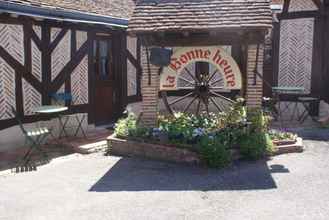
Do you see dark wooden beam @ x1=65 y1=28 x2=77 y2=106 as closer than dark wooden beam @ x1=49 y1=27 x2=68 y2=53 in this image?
No

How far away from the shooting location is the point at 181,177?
6.58 m

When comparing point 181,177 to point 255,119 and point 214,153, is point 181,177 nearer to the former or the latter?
point 214,153

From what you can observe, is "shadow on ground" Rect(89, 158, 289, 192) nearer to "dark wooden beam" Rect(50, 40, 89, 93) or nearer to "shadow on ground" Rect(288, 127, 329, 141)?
"shadow on ground" Rect(288, 127, 329, 141)

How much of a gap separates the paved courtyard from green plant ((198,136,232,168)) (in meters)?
0.22

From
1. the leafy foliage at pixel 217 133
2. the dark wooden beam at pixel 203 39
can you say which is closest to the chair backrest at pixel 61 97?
the leafy foliage at pixel 217 133

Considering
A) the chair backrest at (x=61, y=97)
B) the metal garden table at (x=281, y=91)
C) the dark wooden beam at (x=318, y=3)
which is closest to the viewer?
the chair backrest at (x=61, y=97)

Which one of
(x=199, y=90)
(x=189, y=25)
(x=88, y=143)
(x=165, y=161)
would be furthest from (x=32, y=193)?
(x=199, y=90)

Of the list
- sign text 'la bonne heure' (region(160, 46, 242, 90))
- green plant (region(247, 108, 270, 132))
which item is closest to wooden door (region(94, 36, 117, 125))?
sign text 'la bonne heure' (region(160, 46, 242, 90))

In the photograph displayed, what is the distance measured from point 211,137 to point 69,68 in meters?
4.29

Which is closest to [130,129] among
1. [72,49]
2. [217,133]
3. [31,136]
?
[217,133]

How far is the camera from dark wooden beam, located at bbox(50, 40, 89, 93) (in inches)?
376

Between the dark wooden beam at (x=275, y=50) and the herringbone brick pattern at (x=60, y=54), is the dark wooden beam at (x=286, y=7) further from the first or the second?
the herringbone brick pattern at (x=60, y=54)

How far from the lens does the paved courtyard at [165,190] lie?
16.6ft

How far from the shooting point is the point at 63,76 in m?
9.73
